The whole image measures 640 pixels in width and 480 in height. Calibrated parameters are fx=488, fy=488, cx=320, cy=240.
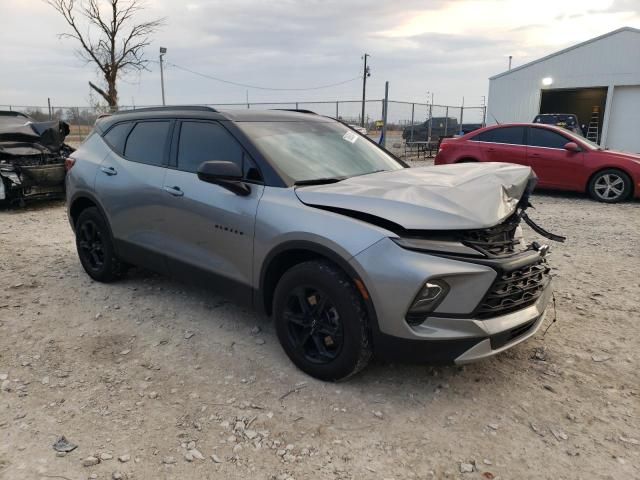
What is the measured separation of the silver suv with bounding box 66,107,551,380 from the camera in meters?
2.62

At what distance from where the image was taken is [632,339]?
357 centimetres

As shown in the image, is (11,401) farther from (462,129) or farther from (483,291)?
(462,129)

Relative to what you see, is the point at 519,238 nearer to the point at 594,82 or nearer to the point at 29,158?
the point at 29,158

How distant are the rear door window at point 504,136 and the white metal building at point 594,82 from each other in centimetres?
925

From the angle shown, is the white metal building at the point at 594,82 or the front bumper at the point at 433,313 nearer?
the front bumper at the point at 433,313

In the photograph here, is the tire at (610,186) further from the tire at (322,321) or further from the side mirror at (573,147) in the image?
the tire at (322,321)

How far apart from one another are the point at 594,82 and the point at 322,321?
22235 millimetres

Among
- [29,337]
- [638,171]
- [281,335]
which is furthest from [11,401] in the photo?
[638,171]

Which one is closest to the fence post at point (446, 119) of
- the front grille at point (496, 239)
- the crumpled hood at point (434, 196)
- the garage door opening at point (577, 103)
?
the garage door opening at point (577, 103)

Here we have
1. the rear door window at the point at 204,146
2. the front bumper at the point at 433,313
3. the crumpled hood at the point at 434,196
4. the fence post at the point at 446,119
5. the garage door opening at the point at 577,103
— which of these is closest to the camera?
the front bumper at the point at 433,313

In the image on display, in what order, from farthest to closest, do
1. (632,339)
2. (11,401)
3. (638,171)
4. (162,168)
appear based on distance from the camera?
1. (638,171)
2. (162,168)
3. (632,339)
4. (11,401)

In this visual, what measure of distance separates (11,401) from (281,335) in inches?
65.2

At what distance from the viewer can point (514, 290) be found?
277 centimetres

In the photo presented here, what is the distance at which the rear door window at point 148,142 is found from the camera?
411 centimetres
